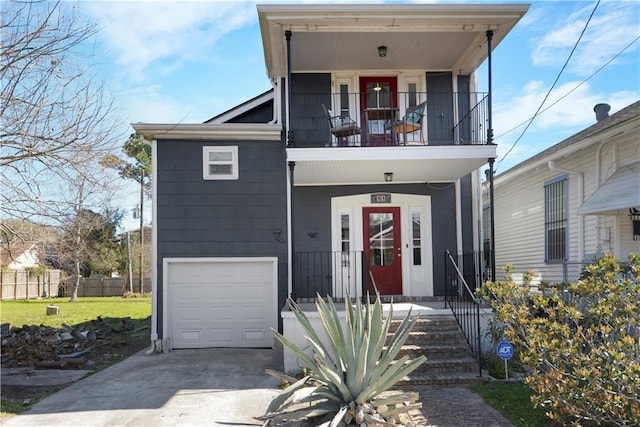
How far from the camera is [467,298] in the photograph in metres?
9.88

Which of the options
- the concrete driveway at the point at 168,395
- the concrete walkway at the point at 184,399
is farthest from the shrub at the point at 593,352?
the concrete driveway at the point at 168,395

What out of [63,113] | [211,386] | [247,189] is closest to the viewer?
[211,386]

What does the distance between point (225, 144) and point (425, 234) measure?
15.3 ft

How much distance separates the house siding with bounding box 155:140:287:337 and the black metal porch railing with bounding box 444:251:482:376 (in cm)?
337

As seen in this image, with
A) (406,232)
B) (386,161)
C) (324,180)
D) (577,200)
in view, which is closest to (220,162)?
(324,180)

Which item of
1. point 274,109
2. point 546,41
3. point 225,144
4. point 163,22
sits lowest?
point 225,144

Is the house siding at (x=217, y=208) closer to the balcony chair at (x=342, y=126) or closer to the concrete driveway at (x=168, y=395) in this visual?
the balcony chair at (x=342, y=126)

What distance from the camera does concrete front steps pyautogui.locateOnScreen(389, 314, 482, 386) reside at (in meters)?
7.59

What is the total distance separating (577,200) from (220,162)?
25.0ft

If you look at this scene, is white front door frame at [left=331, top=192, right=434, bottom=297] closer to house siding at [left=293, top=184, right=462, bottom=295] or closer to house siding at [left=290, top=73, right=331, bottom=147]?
house siding at [left=293, top=184, right=462, bottom=295]

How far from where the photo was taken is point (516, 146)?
53.3 ft

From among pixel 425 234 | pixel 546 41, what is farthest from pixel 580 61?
pixel 425 234

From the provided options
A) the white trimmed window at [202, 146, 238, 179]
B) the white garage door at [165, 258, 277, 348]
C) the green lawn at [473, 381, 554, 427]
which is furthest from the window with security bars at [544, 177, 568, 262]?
the white trimmed window at [202, 146, 238, 179]

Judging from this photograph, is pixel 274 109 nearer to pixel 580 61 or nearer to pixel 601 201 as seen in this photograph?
pixel 601 201
